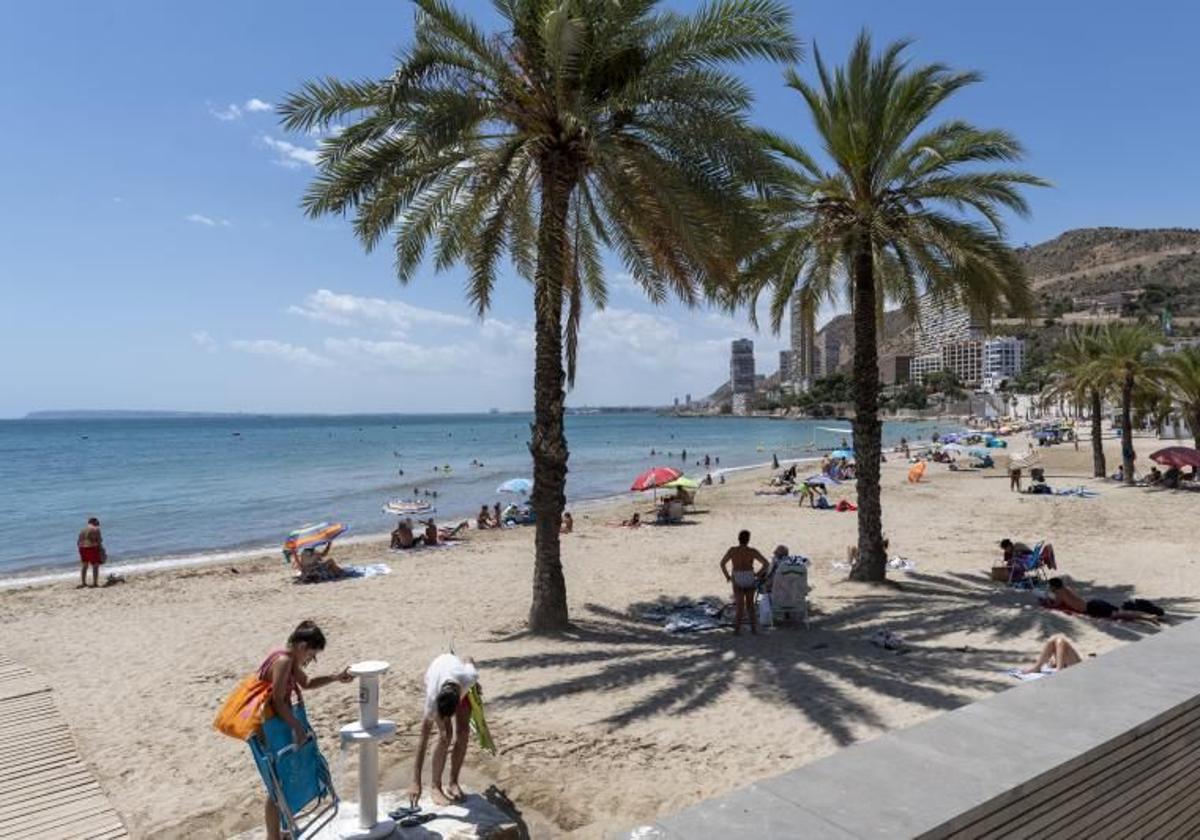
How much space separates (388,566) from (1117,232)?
228365 mm

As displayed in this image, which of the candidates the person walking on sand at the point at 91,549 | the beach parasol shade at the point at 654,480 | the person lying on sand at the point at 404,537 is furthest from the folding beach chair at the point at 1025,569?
the person walking on sand at the point at 91,549

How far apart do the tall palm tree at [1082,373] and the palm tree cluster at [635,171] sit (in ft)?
59.3

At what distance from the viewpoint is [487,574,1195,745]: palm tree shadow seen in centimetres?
740

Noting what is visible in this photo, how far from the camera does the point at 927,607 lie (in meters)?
11.2

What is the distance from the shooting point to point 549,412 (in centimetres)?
989

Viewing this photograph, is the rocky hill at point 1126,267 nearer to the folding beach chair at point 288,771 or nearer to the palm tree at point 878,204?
the palm tree at point 878,204

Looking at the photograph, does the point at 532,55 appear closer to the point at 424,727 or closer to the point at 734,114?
the point at 734,114

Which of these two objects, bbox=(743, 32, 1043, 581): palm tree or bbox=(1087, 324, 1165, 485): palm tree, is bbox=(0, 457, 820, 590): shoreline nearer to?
bbox=(743, 32, 1043, 581): palm tree

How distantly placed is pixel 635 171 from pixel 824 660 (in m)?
6.14

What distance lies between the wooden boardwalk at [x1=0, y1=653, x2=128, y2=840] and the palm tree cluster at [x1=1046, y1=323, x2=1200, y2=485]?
29213 mm

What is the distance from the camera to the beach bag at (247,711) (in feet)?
14.3

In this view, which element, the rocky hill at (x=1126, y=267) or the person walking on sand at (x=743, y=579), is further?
the rocky hill at (x=1126, y=267)

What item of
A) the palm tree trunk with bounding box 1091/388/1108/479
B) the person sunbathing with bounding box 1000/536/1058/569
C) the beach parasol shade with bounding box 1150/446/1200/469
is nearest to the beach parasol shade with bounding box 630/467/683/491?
the person sunbathing with bounding box 1000/536/1058/569

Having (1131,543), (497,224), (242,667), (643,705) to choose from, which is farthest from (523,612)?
(1131,543)
